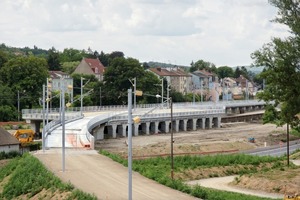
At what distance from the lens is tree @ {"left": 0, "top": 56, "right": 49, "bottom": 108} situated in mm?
106562

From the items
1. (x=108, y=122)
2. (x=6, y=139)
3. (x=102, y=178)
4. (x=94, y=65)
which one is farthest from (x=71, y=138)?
(x=94, y=65)

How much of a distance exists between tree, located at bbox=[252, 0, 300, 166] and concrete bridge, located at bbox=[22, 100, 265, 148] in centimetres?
1452

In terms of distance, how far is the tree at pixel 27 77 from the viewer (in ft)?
350

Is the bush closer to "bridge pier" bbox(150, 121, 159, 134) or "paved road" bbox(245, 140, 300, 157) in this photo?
"paved road" bbox(245, 140, 300, 157)

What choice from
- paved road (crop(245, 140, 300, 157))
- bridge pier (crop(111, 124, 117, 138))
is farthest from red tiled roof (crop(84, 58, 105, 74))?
paved road (crop(245, 140, 300, 157))

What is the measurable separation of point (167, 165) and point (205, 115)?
6012 centimetres

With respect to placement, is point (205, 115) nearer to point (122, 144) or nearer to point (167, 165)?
point (122, 144)

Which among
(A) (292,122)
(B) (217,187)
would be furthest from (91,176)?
(A) (292,122)

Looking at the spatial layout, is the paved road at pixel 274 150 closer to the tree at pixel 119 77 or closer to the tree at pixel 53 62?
the tree at pixel 119 77

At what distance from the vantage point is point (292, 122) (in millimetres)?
42969

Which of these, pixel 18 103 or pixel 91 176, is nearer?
pixel 91 176

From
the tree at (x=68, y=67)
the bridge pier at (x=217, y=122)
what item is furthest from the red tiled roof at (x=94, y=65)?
the bridge pier at (x=217, y=122)

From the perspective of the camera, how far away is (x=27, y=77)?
106875mm

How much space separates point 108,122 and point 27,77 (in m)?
25.1
